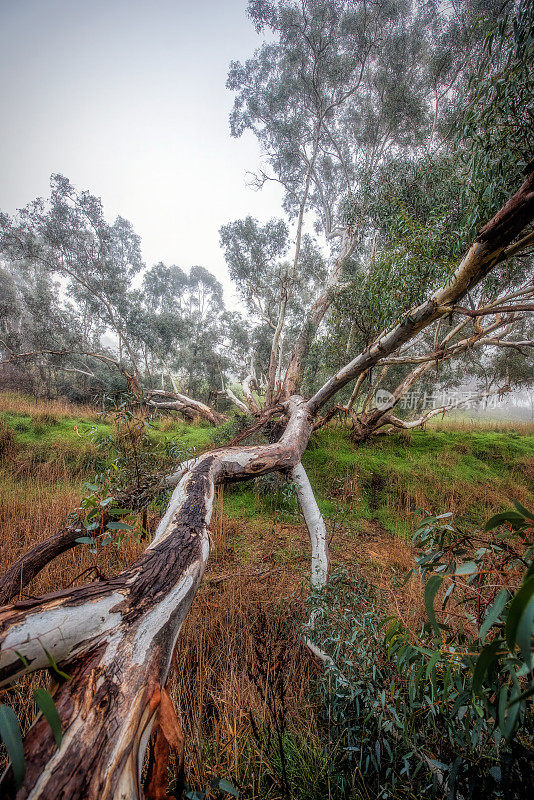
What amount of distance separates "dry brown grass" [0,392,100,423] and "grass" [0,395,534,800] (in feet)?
0.28

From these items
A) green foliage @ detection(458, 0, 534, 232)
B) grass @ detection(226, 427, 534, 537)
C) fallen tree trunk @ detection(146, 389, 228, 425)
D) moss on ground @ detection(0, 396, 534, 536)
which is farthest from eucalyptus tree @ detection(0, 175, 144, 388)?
green foliage @ detection(458, 0, 534, 232)

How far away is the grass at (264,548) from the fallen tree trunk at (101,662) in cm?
23

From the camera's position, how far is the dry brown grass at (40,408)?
737cm

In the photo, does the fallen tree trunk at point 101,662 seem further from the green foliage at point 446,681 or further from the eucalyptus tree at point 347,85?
the eucalyptus tree at point 347,85

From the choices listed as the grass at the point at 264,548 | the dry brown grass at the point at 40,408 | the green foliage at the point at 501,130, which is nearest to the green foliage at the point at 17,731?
the grass at the point at 264,548

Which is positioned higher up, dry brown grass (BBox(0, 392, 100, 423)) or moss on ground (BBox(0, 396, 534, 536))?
dry brown grass (BBox(0, 392, 100, 423))

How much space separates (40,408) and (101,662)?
962cm

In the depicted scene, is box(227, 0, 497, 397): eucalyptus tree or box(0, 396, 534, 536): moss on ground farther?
box(227, 0, 497, 397): eucalyptus tree

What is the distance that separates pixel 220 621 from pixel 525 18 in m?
5.57

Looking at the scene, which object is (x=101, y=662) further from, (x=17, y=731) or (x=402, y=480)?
(x=402, y=480)

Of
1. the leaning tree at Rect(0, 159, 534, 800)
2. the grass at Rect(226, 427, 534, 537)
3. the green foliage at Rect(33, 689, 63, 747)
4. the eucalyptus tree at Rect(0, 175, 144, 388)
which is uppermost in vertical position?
the eucalyptus tree at Rect(0, 175, 144, 388)

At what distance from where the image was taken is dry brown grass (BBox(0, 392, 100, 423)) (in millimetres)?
7367

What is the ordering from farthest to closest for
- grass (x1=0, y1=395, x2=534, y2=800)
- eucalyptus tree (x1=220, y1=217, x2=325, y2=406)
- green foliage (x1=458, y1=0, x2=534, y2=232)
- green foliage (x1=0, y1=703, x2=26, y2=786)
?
eucalyptus tree (x1=220, y1=217, x2=325, y2=406) → green foliage (x1=458, y1=0, x2=534, y2=232) → grass (x1=0, y1=395, x2=534, y2=800) → green foliage (x1=0, y1=703, x2=26, y2=786)

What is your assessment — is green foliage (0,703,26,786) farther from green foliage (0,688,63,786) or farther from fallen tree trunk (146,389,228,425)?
fallen tree trunk (146,389,228,425)
